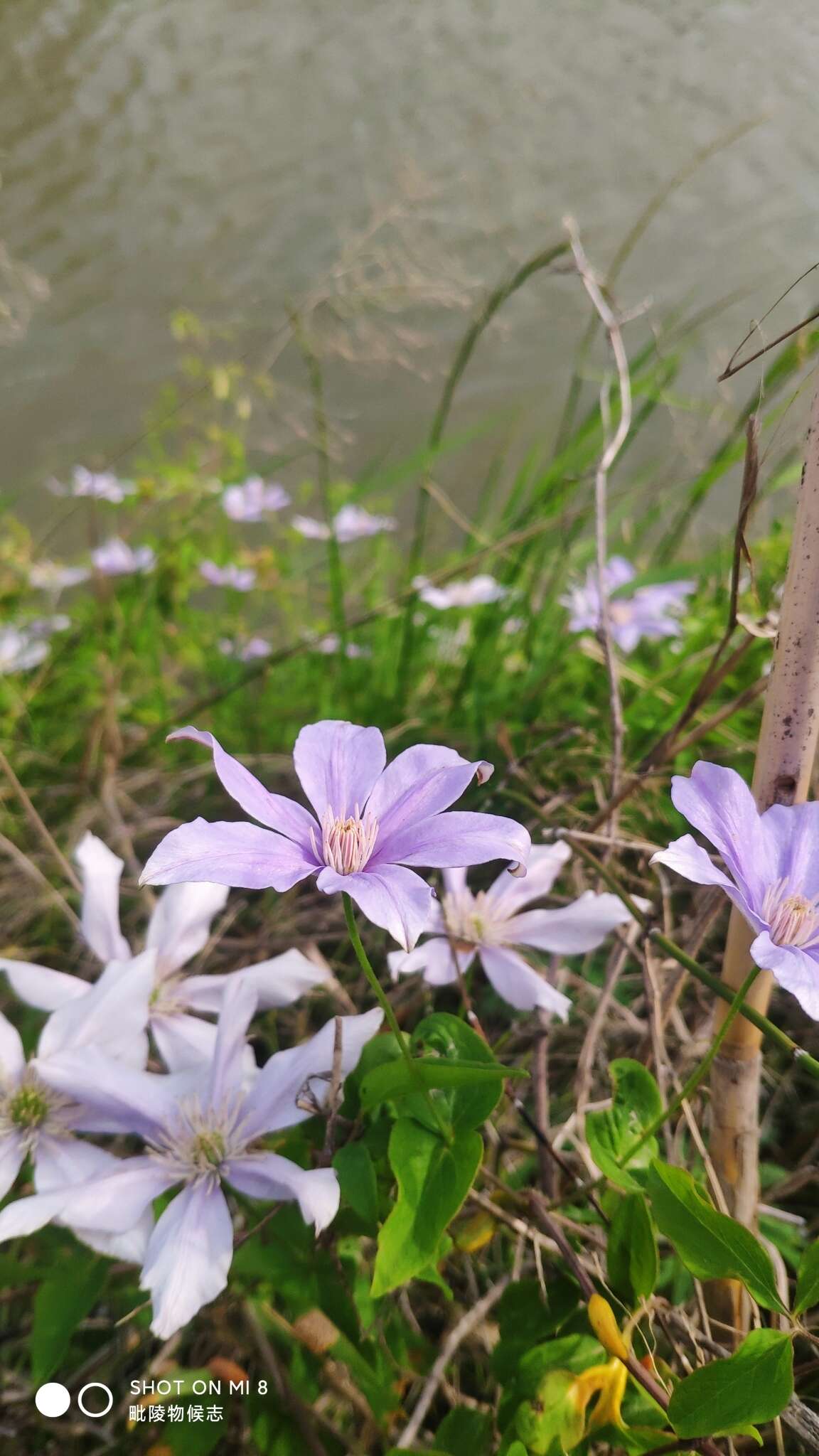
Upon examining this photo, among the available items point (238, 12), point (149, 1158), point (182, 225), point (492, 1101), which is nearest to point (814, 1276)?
point (492, 1101)

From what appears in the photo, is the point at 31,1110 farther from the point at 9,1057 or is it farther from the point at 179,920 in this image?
the point at 179,920

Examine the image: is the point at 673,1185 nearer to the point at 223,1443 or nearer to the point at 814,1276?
the point at 814,1276

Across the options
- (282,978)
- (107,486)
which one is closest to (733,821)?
(282,978)

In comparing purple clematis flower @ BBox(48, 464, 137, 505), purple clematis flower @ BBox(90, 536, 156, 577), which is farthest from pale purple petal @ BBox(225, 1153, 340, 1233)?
purple clematis flower @ BBox(90, 536, 156, 577)

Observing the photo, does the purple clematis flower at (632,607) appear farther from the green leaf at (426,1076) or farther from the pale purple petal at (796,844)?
the green leaf at (426,1076)

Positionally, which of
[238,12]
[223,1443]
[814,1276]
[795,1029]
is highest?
[238,12]

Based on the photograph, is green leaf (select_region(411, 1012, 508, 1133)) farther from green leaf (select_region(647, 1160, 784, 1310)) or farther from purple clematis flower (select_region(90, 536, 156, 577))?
purple clematis flower (select_region(90, 536, 156, 577))

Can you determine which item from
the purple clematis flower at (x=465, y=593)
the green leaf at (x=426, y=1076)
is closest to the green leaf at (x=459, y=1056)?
the green leaf at (x=426, y=1076)
